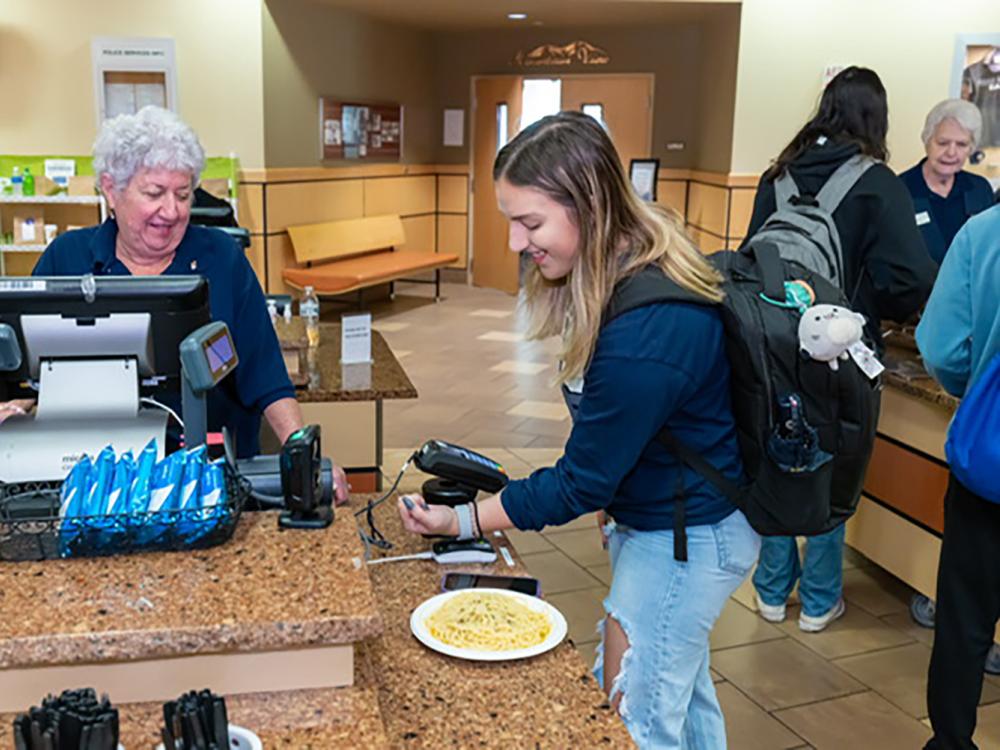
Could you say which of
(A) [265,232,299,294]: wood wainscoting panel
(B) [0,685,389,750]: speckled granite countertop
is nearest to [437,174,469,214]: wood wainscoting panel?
(A) [265,232,299,294]: wood wainscoting panel

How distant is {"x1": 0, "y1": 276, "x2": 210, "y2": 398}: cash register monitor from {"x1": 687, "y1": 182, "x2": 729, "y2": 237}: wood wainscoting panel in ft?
23.9

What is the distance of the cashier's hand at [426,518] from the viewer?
1794 millimetres

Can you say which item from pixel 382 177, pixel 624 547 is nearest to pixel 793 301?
pixel 624 547

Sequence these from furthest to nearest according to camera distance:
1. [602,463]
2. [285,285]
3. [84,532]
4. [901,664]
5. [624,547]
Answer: [285,285] < [901,664] < [624,547] < [602,463] < [84,532]

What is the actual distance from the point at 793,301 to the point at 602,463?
0.42 m

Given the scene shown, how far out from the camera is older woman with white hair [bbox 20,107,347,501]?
2.07 metres

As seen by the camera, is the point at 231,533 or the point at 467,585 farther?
the point at 467,585

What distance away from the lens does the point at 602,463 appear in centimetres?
156

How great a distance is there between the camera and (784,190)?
3.05 meters

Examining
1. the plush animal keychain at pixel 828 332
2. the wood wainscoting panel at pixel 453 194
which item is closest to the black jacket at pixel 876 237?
the plush animal keychain at pixel 828 332

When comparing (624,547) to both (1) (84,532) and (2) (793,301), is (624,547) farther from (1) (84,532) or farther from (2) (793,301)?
(1) (84,532)

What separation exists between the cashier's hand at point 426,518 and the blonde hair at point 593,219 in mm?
386

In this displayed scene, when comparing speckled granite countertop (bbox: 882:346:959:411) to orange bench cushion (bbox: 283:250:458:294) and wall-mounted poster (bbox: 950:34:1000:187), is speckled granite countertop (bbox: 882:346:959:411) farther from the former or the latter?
orange bench cushion (bbox: 283:250:458:294)

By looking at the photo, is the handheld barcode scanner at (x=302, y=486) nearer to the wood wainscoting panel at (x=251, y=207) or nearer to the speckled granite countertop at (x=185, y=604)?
the speckled granite countertop at (x=185, y=604)
